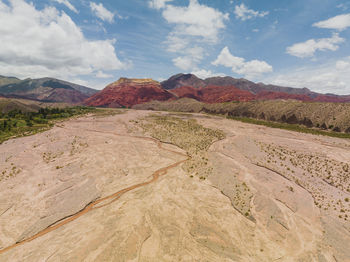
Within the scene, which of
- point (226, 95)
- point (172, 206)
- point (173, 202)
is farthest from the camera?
point (226, 95)

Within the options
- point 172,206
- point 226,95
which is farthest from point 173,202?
point 226,95

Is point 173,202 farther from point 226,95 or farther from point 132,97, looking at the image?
point 132,97

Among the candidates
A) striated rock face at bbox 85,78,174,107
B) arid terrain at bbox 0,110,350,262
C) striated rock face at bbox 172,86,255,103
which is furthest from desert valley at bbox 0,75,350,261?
striated rock face at bbox 85,78,174,107

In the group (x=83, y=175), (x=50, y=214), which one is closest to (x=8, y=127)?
(x=83, y=175)

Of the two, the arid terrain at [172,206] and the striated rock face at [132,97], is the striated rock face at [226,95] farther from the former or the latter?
the arid terrain at [172,206]

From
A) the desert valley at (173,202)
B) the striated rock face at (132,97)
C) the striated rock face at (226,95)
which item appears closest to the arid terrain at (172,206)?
the desert valley at (173,202)

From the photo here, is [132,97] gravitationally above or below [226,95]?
below

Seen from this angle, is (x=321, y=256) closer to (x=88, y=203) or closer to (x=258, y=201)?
(x=258, y=201)

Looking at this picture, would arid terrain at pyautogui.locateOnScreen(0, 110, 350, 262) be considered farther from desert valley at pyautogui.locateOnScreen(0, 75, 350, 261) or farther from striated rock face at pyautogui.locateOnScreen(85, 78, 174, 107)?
striated rock face at pyautogui.locateOnScreen(85, 78, 174, 107)

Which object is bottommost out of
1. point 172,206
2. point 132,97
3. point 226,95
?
point 172,206
